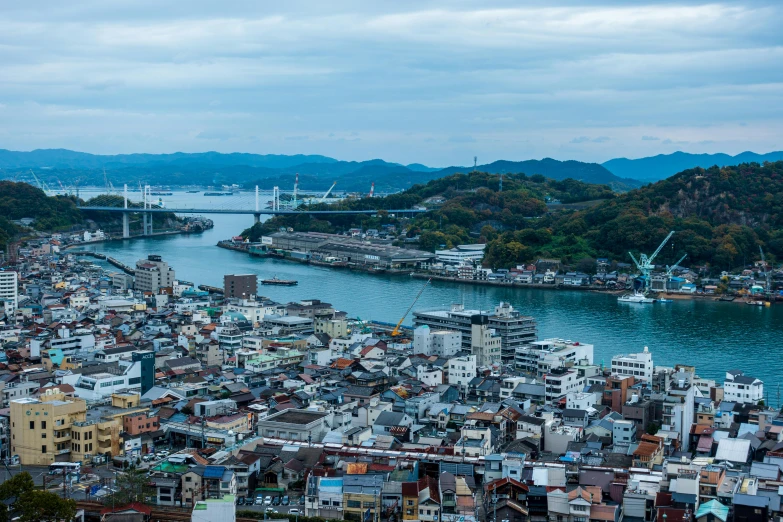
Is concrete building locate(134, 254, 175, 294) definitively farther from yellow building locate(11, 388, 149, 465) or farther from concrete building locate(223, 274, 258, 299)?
yellow building locate(11, 388, 149, 465)

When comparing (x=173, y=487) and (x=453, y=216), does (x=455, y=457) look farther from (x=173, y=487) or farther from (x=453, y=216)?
(x=453, y=216)

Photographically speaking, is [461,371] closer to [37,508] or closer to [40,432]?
[40,432]

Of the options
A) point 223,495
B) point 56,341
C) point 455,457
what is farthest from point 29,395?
point 455,457

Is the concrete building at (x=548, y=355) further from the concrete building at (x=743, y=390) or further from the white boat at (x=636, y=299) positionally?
the white boat at (x=636, y=299)

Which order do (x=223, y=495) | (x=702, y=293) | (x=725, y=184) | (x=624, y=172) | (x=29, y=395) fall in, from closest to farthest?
(x=223, y=495) < (x=29, y=395) < (x=702, y=293) < (x=725, y=184) < (x=624, y=172)

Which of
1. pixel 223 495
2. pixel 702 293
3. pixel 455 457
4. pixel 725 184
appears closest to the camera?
pixel 223 495

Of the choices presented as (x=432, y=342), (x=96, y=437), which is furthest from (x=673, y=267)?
(x=96, y=437)

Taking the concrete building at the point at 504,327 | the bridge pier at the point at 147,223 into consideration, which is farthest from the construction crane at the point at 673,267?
the bridge pier at the point at 147,223
